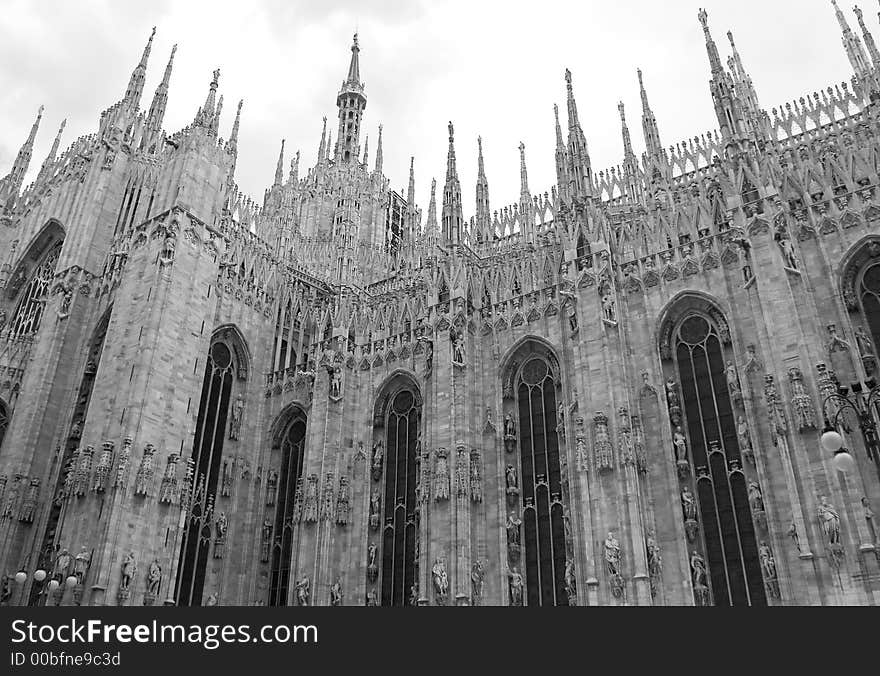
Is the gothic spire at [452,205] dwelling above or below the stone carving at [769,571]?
above

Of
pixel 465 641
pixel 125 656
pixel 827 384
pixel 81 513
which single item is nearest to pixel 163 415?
pixel 81 513

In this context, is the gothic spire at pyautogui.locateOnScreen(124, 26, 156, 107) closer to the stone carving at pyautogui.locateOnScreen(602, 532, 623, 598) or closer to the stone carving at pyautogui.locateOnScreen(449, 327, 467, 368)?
the stone carving at pyautogui.locateOnScreen(449, 327, 467, 368)

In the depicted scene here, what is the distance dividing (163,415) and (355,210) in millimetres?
26997

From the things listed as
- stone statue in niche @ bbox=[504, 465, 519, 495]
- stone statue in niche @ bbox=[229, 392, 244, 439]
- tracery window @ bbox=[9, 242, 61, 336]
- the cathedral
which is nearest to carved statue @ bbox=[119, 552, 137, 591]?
the cathedral

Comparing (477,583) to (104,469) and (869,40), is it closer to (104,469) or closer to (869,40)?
(104,469)

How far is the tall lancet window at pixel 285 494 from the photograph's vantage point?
28078 millimetres

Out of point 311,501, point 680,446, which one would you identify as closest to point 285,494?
point 311,501

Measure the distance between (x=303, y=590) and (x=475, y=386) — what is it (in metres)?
9.53

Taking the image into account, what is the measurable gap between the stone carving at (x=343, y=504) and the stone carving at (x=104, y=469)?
318 inches

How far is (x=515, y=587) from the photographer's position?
22547 millimetres

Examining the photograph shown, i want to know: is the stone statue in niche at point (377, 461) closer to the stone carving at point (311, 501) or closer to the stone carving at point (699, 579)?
the stone carving at point (311, 501)

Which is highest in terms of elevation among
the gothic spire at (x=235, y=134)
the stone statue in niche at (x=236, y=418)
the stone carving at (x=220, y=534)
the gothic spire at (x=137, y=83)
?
the gothic spire at (x=137, y=83)

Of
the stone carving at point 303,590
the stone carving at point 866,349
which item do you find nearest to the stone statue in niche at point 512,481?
the stone carving at point 303,590

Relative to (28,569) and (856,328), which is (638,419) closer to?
(856,328)
